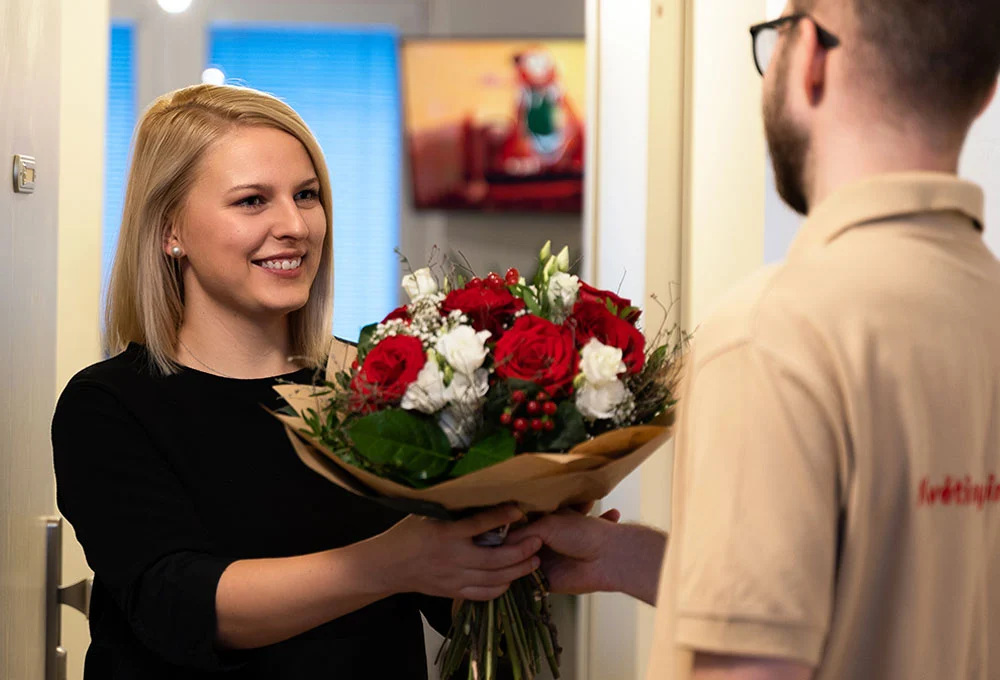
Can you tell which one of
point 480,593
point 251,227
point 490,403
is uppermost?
point 251,227

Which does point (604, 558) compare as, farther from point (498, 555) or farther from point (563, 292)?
point (563, 292)

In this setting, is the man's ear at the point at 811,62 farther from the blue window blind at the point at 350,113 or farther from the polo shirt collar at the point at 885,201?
the blue window blind at the point at 350,113

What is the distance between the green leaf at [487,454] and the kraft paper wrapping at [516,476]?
0.02 m

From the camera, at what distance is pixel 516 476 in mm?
1015

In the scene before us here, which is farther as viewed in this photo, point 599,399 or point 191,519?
point 191,519

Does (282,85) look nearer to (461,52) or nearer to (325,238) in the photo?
(461,52)

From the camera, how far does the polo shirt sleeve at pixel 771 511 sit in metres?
0.62

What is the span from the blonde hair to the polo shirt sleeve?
98 cm

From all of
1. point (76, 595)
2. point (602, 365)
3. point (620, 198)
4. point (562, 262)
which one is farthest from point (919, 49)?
point (620, 198)

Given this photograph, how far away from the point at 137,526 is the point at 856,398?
90 cm

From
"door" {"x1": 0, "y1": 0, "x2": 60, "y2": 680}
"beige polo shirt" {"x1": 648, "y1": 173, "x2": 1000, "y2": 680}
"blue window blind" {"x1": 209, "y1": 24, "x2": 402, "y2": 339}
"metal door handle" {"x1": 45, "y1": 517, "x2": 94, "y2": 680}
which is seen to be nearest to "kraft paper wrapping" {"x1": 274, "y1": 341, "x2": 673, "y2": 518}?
"beige polo shirt" {"x1": 648, "y1": 173, "x2": 1000, "y2": 680}

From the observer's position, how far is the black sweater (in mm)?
1229

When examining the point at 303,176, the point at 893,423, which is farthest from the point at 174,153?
the point at 893,423

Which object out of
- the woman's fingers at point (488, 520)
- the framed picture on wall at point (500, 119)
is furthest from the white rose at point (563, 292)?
the framed picture on wall at point (500, 119)
